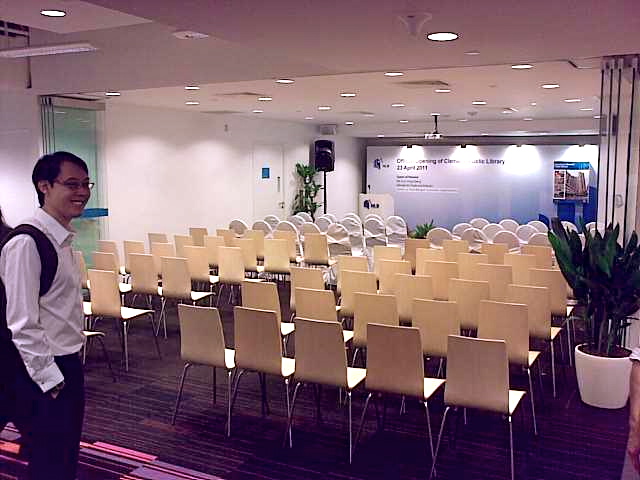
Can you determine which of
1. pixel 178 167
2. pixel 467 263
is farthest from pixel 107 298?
pixel 178 167

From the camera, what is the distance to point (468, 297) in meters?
5.95

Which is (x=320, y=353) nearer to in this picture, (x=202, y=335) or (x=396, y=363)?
(x=396, y=363)

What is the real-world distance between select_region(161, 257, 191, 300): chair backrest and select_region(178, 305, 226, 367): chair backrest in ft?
8.10

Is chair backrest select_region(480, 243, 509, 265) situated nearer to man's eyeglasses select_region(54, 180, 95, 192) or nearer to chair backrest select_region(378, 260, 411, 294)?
chair backrest select_region(378, 260, 411, 294)

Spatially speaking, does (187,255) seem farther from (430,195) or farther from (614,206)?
(430,195)

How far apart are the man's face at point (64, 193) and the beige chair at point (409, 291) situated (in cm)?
396

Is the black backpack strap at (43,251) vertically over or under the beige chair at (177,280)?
over

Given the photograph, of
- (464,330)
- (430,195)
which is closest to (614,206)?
(464,330)

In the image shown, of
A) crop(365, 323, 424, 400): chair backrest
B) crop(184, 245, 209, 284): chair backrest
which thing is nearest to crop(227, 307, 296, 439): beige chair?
crop(365, 323, 424, 400): chair backrest

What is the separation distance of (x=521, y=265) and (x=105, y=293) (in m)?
4.55

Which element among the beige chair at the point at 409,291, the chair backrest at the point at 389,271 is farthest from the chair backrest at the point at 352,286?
the chair backrest at the point at 389,271

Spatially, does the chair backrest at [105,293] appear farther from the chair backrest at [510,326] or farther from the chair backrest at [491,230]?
the chair backrest at [491,230]

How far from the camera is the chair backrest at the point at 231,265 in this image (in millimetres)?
8359

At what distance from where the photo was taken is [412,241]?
9438 mm
